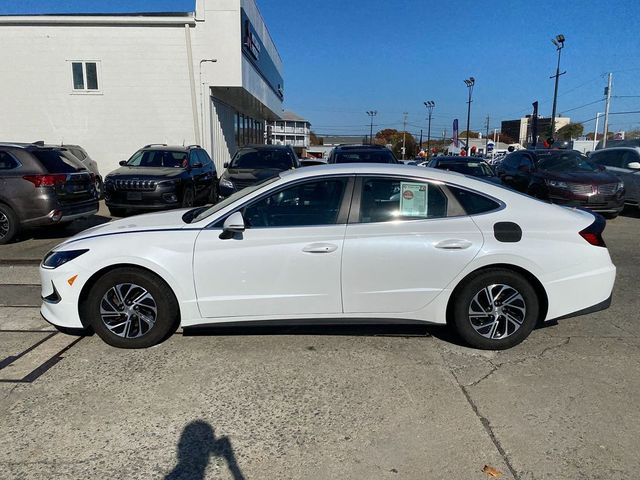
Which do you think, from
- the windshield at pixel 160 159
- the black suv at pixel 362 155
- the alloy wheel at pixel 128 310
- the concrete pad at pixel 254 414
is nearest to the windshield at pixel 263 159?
the black suv at pixel 362 155

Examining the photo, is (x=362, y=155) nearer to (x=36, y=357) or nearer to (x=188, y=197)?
(x=188, y=197)

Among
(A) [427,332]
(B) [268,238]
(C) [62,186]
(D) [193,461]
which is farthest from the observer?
(C) [62,186]

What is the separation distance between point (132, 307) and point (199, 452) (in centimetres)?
167

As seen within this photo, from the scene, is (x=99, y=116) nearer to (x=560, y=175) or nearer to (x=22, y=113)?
(x=22, y=113)

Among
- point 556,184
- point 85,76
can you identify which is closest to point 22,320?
point 556,184

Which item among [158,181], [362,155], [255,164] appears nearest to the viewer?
[158,181]

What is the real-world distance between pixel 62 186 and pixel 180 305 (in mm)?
5428

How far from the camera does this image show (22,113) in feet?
61.0

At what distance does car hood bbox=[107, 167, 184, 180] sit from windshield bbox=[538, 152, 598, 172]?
350 inches

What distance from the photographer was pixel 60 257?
13.5 feet

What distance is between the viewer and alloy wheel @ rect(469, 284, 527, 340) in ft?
13.4

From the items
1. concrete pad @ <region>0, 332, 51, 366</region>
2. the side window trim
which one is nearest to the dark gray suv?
concrete pad @ <region>0, 332, 51, 366</region>

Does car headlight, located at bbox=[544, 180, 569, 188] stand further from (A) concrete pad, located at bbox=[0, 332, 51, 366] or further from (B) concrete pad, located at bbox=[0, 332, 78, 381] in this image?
→ (A) concrete pad, located at bbox=[0, 332, 51, 366]

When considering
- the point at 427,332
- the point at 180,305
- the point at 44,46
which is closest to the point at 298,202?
the point at 180,305
